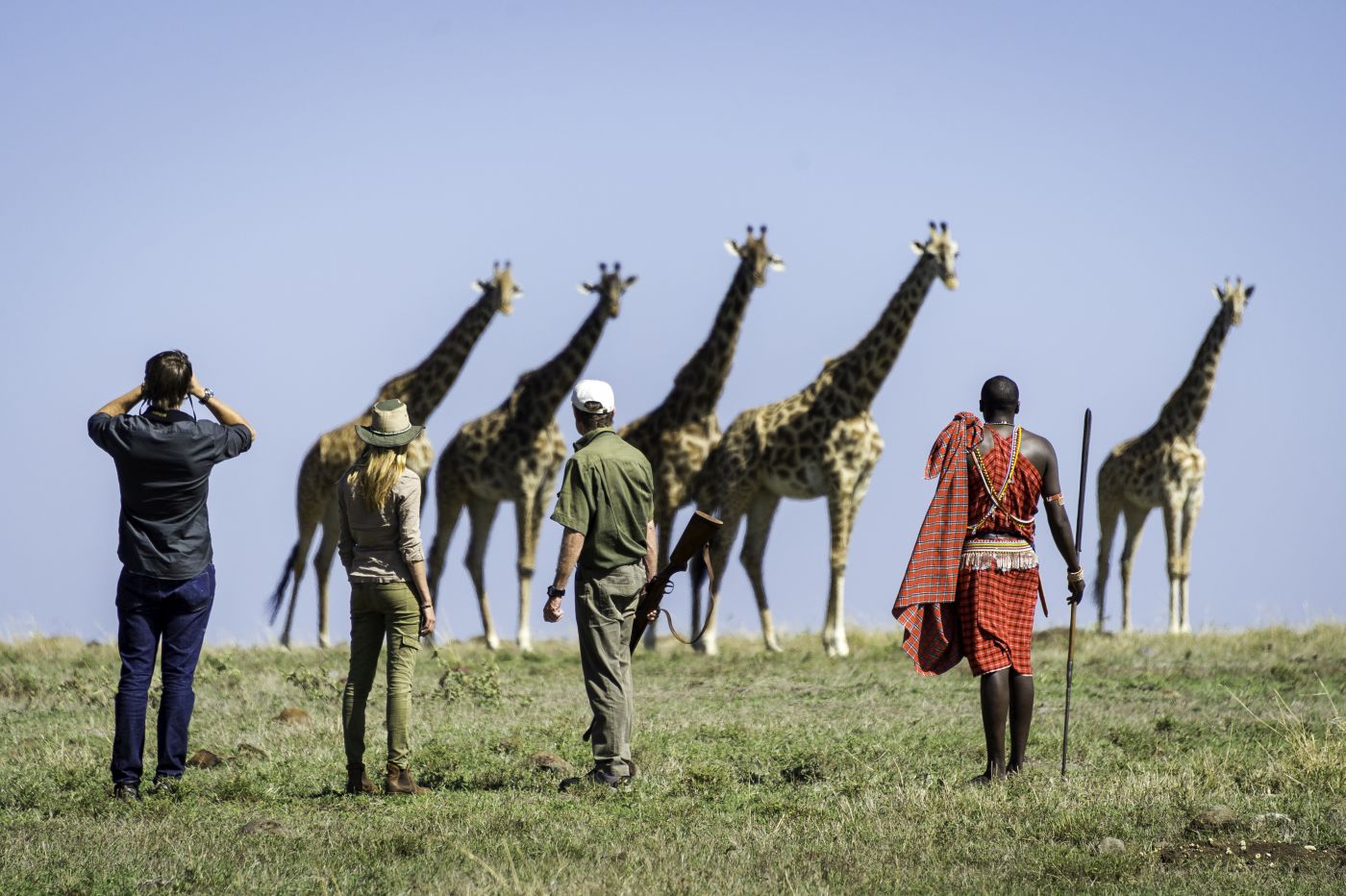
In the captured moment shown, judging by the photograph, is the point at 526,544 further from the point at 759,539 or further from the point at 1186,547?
the point at 1186,547

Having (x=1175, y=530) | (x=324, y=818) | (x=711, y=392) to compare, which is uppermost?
(x=711, y=392)

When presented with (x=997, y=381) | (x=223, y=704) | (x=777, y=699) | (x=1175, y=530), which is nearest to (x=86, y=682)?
(x=223, y=704)

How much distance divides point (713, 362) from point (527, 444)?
214cm

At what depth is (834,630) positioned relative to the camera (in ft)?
51.1

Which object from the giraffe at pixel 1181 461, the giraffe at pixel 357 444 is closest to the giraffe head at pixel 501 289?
the giraffe at pixel 357 444

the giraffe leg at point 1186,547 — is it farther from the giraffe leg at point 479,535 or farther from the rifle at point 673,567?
the rifle at point 673,567

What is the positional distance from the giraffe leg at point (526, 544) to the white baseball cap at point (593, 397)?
893 centimetres

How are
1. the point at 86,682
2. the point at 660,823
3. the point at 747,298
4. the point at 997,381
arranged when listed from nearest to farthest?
the point at 660,823
the point at 997,381
the point at 86,682
the point at 747,298

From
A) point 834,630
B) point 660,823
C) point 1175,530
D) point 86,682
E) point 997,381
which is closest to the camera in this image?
point 660,823

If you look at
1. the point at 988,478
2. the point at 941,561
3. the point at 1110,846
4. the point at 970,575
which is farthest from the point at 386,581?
the point at 1110,846

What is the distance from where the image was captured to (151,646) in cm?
806

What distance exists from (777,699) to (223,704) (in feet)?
13.1

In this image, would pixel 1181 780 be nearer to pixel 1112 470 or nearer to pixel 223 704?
pixel 223 704

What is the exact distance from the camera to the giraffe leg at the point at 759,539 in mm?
17016
